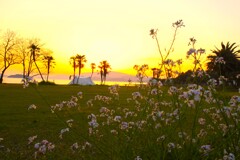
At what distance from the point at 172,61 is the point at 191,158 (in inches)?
71.0

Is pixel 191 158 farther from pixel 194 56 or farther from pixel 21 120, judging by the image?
pixel 21 120

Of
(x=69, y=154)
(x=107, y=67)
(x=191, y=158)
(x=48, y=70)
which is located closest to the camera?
(x=191, y=158)

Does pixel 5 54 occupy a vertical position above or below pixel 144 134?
above

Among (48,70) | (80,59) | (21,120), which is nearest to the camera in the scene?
(21,120)

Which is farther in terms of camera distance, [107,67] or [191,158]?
[107,67]

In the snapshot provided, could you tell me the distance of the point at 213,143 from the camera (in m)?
5.14

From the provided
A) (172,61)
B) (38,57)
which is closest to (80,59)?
(38,57)

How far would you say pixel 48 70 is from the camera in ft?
368

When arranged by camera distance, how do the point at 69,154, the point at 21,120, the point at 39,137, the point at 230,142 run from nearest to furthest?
the point at 230,142 < the point at 69,154 < the point at 39,137 < the point at 21,120

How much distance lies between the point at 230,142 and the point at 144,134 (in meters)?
1.30

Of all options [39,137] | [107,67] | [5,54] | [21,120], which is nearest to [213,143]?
[39,137]

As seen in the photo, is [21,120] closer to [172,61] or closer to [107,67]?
[172,61]

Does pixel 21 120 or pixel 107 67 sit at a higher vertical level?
pixel 107 67

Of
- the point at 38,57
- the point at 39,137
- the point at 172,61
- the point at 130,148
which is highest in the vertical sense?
the point at 38,57
